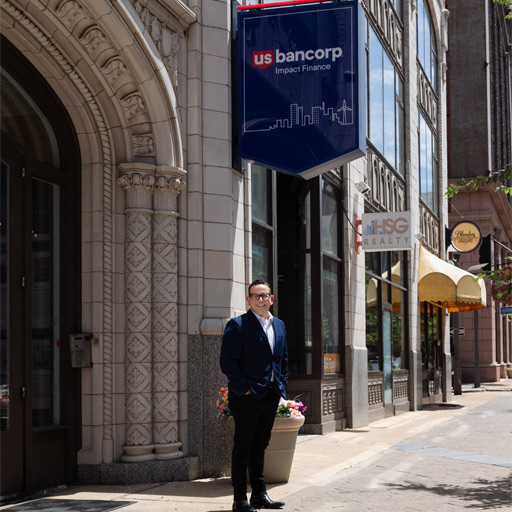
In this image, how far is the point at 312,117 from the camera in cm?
1093

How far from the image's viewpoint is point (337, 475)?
34.1 feet

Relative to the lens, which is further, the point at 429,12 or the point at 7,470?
the point at 429,12

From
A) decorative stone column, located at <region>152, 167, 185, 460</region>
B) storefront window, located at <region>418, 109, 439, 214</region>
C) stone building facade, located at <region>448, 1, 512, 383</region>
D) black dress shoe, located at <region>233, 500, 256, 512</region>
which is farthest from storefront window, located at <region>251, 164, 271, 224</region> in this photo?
stone building facade, located at <region>448, 1, 512, 383</region>

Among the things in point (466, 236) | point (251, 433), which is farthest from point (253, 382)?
point (466, 236)

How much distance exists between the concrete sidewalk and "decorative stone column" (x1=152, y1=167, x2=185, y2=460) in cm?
57

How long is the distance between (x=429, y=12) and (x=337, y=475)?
21.4m

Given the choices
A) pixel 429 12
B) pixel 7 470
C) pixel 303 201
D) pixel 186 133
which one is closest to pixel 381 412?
pixel 303 201

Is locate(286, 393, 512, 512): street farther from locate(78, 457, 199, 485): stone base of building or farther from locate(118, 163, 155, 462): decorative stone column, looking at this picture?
locate(118, 163, 155, 462): decorative stone column

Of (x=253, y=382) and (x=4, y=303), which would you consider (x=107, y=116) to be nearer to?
(x=4, y=303)

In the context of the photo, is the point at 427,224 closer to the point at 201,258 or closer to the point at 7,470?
the point at 201,258

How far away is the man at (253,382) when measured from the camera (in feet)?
26.6

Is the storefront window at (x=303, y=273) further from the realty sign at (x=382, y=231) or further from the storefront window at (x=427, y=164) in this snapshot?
the storefront window at (x=427, y=164)

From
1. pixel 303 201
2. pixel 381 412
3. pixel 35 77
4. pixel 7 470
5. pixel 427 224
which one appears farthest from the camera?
pixel 427 224

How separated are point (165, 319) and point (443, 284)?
15972mm
